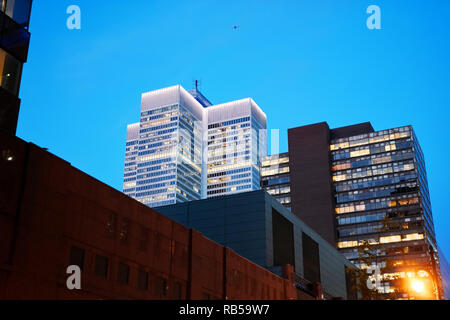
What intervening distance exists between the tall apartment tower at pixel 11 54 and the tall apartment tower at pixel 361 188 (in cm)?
14398

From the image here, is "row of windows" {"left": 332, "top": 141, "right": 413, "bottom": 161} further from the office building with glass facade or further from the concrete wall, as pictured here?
the concrete wall

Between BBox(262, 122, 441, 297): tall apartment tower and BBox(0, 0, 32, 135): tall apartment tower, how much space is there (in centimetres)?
14398

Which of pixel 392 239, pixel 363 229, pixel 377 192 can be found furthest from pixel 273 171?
pixel 392 239

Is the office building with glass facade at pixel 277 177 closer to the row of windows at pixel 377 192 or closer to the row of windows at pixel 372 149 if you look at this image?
the row of windows at pixel 372 149

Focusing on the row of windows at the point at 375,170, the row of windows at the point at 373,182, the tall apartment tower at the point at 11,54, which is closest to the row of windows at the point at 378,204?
the row of windows at the point at 373,182

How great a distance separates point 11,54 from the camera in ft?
102

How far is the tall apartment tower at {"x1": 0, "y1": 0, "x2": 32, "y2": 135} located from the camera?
2972 cm

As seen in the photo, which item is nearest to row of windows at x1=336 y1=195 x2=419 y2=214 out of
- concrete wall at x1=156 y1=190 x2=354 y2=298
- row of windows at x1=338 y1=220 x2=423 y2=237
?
row of windows at x1=338 y1=220 x2=423 y2=237

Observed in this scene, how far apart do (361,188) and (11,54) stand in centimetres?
15516

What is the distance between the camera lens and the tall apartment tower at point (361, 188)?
165000mm

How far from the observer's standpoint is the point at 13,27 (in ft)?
Result: 103

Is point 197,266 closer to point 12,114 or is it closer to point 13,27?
point 12,114
